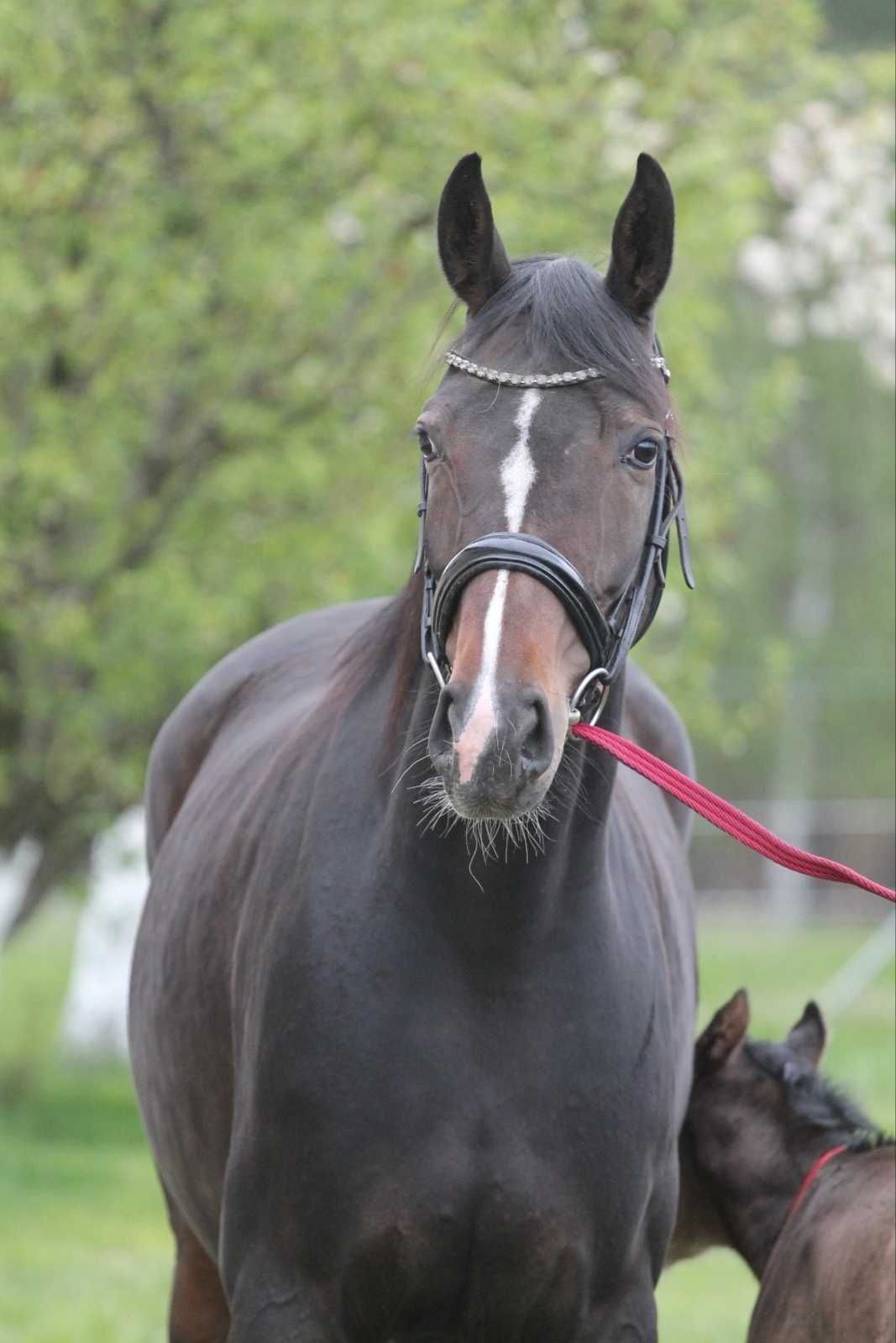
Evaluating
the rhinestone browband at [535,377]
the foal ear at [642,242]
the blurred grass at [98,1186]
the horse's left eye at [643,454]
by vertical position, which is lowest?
the blurred grass at [98,1186]

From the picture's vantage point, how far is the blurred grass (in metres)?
7.29

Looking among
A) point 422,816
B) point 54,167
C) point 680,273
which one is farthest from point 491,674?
point 680,273

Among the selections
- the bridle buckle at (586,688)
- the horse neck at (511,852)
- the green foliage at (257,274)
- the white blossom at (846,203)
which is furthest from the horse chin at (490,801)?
the white blossom at (846,203)

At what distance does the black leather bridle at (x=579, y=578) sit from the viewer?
264 centimetres

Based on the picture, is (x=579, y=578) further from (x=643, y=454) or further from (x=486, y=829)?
(x=486, y=829)

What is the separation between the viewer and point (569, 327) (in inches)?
112

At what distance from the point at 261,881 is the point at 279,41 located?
7.02 meters

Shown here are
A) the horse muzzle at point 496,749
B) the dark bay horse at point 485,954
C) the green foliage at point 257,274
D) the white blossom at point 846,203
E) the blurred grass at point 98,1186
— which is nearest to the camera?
the horse muzzle at point 496,749

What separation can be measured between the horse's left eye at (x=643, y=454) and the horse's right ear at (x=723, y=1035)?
6.74 ft

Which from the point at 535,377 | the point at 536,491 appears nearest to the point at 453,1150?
the point at 536,491

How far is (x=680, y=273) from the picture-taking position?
1105cm

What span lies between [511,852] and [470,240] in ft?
3.12

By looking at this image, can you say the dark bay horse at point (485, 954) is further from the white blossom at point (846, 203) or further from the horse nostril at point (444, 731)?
the white blossom at point (846, 203)

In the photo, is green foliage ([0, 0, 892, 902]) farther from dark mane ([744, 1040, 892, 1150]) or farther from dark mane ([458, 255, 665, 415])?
dark mane ([458, 255, 665, 415])
